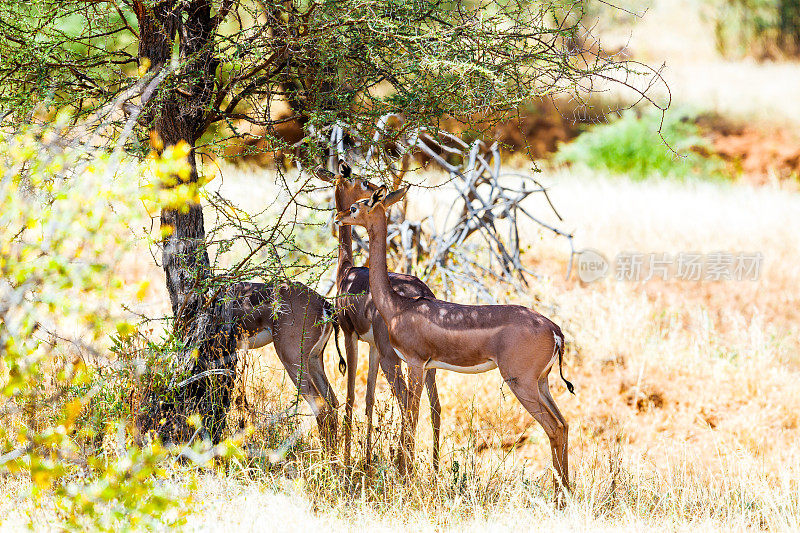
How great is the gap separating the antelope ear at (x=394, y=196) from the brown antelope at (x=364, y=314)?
0.44 meters

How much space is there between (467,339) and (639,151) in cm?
1766

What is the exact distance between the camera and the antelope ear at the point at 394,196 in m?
5.40

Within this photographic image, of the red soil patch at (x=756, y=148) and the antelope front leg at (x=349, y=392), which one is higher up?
the red soil patch at (x=756, y=148)

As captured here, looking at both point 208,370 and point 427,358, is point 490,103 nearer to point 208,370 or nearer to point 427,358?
point 427,358

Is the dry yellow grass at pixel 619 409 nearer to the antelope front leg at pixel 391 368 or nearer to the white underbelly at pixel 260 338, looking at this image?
the antelope front leg at pixel 391 368

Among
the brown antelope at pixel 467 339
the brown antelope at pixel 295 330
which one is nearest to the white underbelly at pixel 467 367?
the brown antelope at pixel 467 339

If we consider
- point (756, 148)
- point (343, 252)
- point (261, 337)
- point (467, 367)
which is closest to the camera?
point (467, 367)

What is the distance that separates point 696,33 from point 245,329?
93.6 ft

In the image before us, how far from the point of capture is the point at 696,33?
30453 mm

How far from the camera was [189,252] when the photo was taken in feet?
18.4

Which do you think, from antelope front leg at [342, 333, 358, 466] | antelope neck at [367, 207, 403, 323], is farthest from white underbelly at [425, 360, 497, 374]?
antelope front leg at [342, 333, 358, 466]

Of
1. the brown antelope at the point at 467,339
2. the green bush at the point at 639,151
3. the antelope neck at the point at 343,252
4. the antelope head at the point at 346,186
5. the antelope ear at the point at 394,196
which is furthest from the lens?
the green bush at the point at 639,151

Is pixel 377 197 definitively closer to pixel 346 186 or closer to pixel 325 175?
pixel 325 175

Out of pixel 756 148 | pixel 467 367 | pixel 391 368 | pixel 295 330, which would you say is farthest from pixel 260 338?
pixel 756 148
